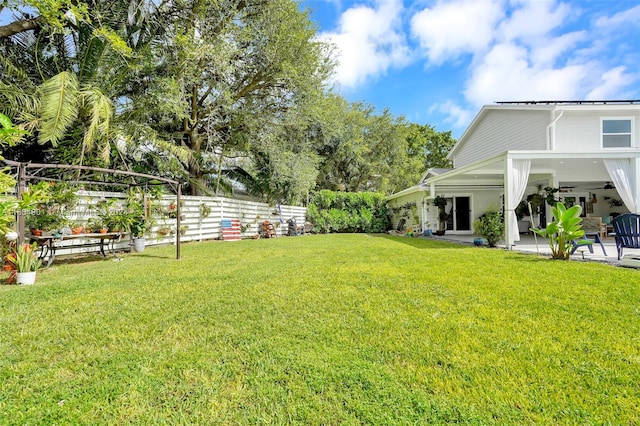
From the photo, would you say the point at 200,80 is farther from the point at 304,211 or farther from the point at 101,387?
the point at 101,387

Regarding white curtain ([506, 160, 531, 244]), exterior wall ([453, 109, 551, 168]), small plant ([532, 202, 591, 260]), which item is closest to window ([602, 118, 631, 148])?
exterior wall ([453, 109, 551, 168])

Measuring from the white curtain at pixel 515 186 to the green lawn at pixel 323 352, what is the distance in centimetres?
458

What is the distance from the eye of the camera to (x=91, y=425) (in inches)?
75.0

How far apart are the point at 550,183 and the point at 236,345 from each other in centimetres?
1504

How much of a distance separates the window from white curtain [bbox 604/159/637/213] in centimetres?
417

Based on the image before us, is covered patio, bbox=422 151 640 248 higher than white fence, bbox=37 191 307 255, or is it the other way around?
covered patio, bbox=422 151 640 248

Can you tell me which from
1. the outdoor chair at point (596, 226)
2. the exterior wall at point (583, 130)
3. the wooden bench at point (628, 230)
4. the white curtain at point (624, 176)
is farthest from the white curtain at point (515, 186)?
the exterior wall at point (583, 130)

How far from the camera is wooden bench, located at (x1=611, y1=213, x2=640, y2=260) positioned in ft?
23.0

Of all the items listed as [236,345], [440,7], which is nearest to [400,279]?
[236,345]

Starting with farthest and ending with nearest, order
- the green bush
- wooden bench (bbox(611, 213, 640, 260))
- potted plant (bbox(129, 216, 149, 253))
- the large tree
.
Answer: the green bush < the large tree < potted plant (bbox(129, 216, 149, 253)) < wooden bench (bbox(611, 213, 640, 260))

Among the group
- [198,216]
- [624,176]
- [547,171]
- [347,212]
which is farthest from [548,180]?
[198,216]

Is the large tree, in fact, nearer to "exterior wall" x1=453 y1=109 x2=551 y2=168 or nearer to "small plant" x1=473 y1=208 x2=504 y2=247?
"exterior wall" x1=453 y1=109 x2=551 y2=168

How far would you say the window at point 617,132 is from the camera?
13.1 meters

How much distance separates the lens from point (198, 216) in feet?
42.6
